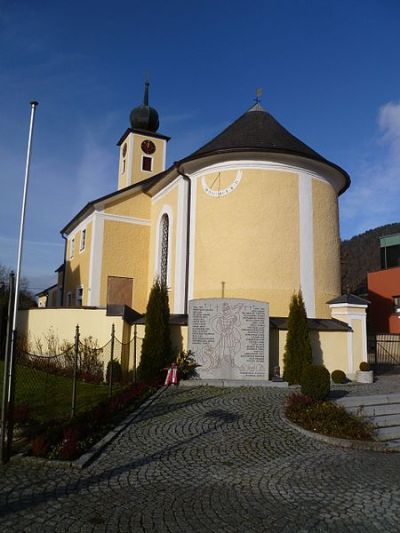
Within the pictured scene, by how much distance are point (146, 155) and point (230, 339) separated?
21285 millimetres

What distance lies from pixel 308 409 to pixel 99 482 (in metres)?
5.06

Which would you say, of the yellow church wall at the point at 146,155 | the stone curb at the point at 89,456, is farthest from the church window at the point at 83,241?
the stone curb at the point at 89,456

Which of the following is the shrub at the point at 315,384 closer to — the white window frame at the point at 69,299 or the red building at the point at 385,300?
the white window frame at the point at 69,299

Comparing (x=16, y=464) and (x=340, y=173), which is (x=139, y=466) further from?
(x=340, y=173)

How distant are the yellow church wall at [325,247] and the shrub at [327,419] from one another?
28.2ft

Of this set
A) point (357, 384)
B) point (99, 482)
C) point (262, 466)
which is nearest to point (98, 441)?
point (99, 482)

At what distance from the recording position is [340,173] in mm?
19516

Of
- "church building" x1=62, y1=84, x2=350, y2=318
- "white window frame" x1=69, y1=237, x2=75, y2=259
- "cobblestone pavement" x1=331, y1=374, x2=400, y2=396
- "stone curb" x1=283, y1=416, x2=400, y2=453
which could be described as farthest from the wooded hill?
"stone curb" x1=283, y1=416, x2=400, y2=453

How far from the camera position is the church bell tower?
3125 cm

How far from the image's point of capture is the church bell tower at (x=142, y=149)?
3125 cm

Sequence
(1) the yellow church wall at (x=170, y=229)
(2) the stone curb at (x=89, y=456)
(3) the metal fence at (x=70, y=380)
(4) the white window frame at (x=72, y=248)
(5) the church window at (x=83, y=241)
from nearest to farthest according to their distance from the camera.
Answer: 1. (2) the stone curb at (x=89, y=456)
2. (3) the metal fence at (x=70, y=380)
3. (1) the yellow church wall at (x=170, y=229)
4. (5) the church window at (x=83, y=241)
5. (4) the white window frame at (x=72, y=248)

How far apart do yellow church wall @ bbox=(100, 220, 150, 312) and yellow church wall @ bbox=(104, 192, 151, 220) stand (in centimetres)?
57

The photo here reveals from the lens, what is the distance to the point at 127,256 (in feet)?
77.6

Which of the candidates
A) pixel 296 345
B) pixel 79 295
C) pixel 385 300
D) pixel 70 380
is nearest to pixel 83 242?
pixel 79 295
